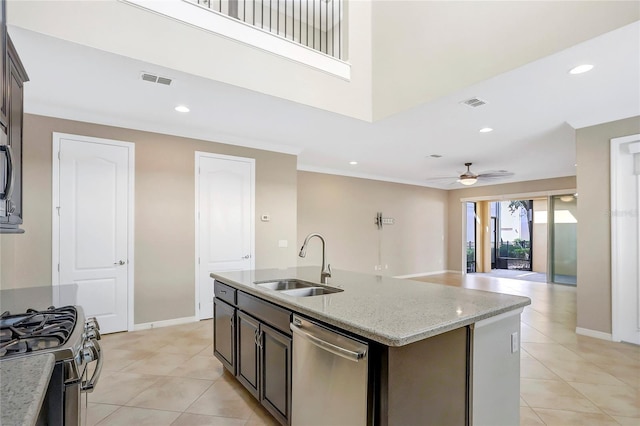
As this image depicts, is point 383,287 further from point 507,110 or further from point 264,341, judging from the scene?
point 507,110

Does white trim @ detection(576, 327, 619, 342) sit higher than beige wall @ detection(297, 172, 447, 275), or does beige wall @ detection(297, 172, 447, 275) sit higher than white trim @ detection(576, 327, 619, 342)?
beige wall @ detection(297, 172, 447, 275)

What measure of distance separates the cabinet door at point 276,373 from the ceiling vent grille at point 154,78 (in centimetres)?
237

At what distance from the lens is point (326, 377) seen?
64.8 inches

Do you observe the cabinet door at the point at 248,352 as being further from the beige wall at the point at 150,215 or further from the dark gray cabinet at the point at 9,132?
the beige wall at the point at 150,215

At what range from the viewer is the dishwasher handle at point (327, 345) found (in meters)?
1.44

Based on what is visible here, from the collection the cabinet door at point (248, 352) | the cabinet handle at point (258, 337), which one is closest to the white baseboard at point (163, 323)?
the cabinet door at point (248, 352)

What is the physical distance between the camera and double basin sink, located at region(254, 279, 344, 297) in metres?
2.43

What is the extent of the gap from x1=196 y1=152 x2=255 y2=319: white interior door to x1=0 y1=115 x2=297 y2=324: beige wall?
0.39 ft

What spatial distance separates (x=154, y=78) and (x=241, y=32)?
92 cm

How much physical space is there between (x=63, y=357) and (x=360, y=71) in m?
3.85

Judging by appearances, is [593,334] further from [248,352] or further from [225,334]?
[225,334]

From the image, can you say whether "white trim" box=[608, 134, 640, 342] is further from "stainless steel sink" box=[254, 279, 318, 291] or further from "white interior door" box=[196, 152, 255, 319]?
"white interior door" box=[196, 152, 255, 319]

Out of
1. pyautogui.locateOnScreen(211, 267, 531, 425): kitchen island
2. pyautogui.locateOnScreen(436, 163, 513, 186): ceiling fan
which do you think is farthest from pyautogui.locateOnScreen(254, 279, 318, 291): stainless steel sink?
pyautogui.locateOnScreen(436, 163, 513, 186): ceiling fan

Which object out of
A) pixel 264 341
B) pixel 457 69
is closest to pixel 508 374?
pixel 264 341
